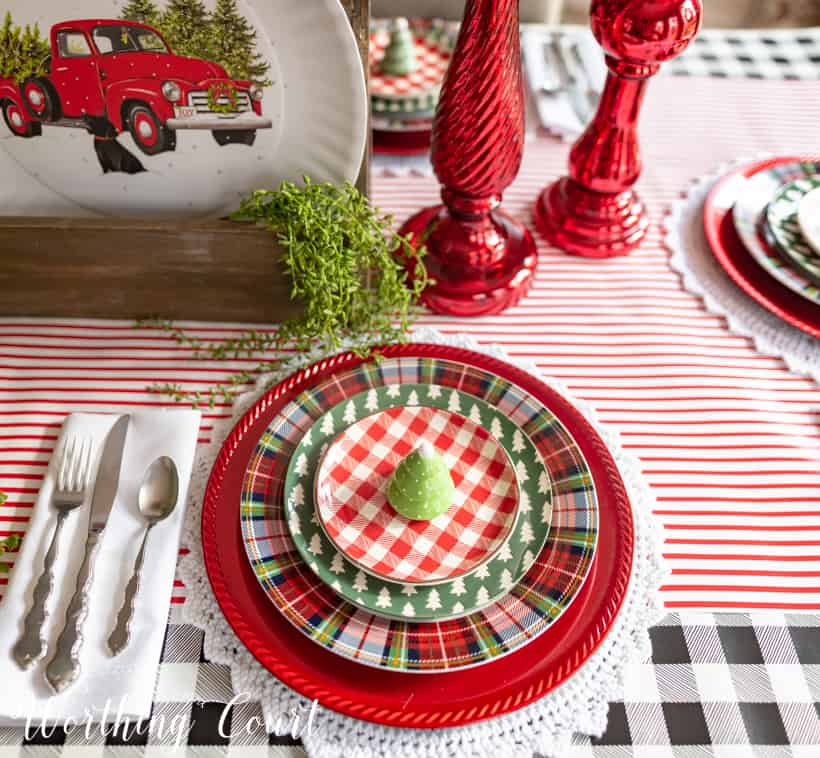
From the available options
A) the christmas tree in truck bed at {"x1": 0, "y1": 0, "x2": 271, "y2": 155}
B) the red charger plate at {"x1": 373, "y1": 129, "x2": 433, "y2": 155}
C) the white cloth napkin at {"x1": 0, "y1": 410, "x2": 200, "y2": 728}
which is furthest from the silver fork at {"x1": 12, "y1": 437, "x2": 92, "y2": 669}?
the red charger plate at {"x1": 373, "y1": 129, "x2": 433, "y2": 155}

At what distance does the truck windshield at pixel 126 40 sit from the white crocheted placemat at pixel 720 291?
62 centimetres

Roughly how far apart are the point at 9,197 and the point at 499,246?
0.54 m

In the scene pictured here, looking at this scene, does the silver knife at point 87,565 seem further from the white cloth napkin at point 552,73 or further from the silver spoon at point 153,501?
the white cloth napkin at point 552,73

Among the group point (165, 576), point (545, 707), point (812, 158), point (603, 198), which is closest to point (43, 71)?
point (165, 576)

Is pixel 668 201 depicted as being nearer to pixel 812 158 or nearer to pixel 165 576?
pixel 812 158

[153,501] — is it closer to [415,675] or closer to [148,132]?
[415,675]

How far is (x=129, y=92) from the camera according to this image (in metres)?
0.77

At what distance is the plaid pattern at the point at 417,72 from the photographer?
105 centimetres

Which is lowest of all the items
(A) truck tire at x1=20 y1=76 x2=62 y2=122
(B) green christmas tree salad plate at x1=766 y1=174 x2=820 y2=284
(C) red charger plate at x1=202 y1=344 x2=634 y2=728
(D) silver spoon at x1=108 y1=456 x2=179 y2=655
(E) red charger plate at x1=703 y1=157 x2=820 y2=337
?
(C) red charger plate at x1=202 y1=344 x2=634 y2=728

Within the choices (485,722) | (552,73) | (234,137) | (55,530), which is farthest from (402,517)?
(552,73)

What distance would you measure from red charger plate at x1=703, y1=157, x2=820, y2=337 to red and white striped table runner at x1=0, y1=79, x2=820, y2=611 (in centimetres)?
5

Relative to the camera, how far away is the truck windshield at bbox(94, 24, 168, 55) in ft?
2.42

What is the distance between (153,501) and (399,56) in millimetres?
717

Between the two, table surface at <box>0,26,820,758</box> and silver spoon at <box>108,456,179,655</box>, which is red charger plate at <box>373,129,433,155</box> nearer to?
table surface at <box>0,26,820,758</box>
